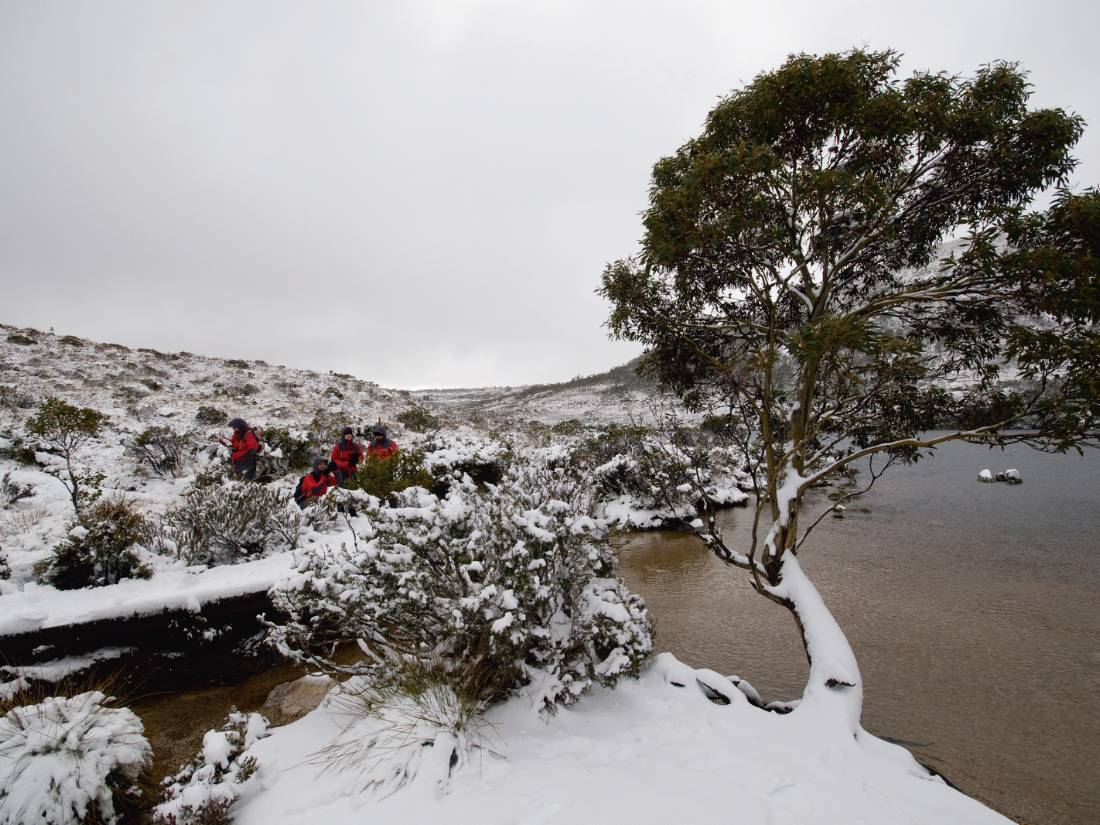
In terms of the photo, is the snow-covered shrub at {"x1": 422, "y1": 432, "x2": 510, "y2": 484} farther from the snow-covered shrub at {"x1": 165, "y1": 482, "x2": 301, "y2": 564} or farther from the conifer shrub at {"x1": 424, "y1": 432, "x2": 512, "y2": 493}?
the snow-covered shrub at {"x1": 165, "y1": 482, "x2": 301, "y2": 564}

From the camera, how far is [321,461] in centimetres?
900

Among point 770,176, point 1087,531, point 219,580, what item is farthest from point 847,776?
point 1087,531

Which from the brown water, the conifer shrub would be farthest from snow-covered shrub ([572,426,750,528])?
the conifer shrub

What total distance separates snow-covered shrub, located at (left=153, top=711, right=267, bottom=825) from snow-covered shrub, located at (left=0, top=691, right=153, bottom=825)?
0.28 metres

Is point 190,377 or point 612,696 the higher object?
point 190,377

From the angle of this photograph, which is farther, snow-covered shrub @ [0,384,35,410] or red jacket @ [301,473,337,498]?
snow-covered shrub @ [0,384,35,410]

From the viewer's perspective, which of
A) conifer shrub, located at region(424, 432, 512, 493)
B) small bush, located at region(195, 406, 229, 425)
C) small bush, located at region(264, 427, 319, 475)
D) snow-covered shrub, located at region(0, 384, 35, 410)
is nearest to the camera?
conifer shrub, located at region(424, 432, 512, 493)

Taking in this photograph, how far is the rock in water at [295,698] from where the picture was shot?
13.8ft

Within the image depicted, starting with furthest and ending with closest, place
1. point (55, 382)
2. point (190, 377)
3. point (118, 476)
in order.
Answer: point (190, 377), point (55, 382), point (118, 476)

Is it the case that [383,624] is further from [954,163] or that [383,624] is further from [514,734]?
[954,163]

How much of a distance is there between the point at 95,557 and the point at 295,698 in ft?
9.89

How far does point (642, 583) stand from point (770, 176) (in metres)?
6.02

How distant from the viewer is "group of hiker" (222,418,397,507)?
29.2 feet

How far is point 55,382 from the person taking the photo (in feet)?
58.0
